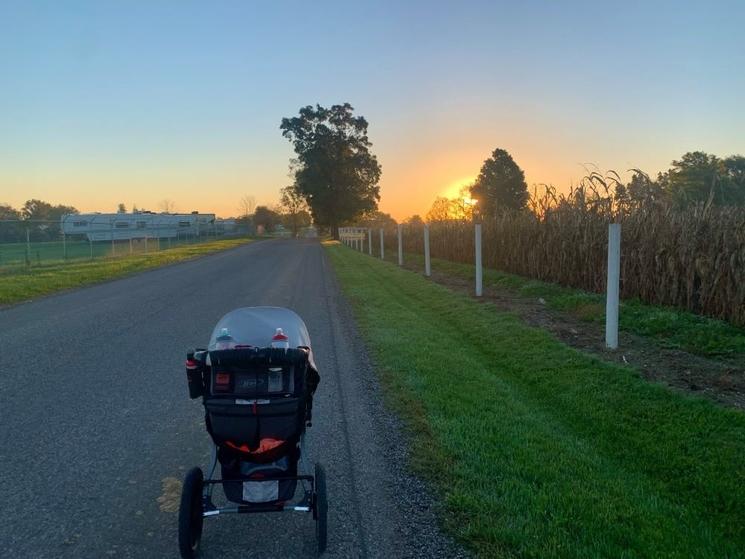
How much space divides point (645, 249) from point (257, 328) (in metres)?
9.17

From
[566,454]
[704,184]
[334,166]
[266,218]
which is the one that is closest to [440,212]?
[704,184]

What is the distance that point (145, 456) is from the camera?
4414 mm

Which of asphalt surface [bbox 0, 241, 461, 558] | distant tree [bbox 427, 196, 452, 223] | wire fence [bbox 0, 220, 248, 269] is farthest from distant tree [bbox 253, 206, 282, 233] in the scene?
asphalt surface [bbox 0, 241, 461, 558]

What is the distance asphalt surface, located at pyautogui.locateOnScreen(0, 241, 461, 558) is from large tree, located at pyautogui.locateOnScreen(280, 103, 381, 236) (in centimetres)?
6054

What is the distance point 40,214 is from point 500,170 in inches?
2823

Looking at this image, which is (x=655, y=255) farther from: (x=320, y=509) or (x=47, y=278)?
(x=47, y=278)

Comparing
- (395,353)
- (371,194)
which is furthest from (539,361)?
(371,194)

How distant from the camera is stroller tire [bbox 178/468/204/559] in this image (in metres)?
2.94

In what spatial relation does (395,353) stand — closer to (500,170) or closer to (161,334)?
(161,334)

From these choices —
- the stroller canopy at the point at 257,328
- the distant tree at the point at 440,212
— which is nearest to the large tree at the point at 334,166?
the distant tree at the point at 440,212

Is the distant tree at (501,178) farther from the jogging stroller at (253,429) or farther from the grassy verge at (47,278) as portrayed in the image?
the jogging stroller at (253,429)

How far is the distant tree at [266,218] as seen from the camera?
364 ft

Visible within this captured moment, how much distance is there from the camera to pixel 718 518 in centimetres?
347

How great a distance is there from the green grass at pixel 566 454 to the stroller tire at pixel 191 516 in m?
1.42
